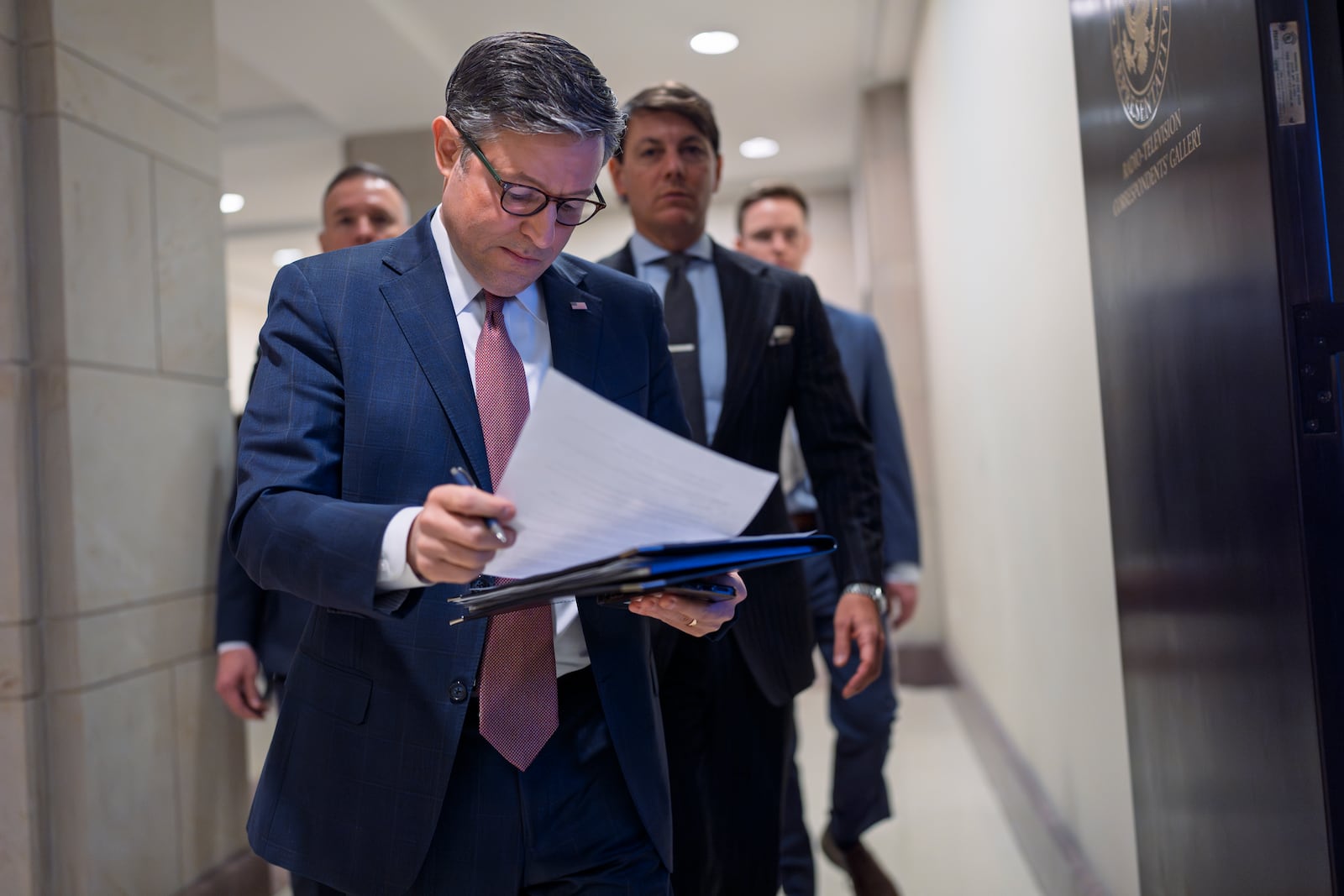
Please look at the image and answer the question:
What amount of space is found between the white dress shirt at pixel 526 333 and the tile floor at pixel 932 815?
6.86 feet

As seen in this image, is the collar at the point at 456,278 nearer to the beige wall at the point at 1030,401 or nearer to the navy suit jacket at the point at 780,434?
the navy suit jacket at the point at 780,434

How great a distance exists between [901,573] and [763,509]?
4.79 ft

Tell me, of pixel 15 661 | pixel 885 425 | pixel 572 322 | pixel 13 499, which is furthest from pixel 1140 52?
pixel 15 661

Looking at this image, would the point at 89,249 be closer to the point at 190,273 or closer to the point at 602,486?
the point at 190,273

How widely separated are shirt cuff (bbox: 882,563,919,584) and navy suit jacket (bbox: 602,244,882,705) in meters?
1.29

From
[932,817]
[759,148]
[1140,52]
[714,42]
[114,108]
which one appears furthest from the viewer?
[759,148]

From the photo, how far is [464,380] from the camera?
4.05ft

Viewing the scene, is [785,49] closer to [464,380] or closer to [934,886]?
[934,886]

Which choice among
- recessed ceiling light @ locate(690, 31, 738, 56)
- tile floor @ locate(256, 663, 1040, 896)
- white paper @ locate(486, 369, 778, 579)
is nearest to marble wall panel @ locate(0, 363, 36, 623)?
tile floor @ locate(256, 663, 1040, 896)

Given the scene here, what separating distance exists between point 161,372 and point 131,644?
2.11 ft

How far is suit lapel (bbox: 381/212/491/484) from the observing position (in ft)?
4.00

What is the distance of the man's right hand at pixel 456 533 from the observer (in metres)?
0.90

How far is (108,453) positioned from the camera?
242 centimetres

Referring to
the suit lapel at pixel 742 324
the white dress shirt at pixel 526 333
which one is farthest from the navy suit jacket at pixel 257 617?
the white dress shirt at pixel 526 333
